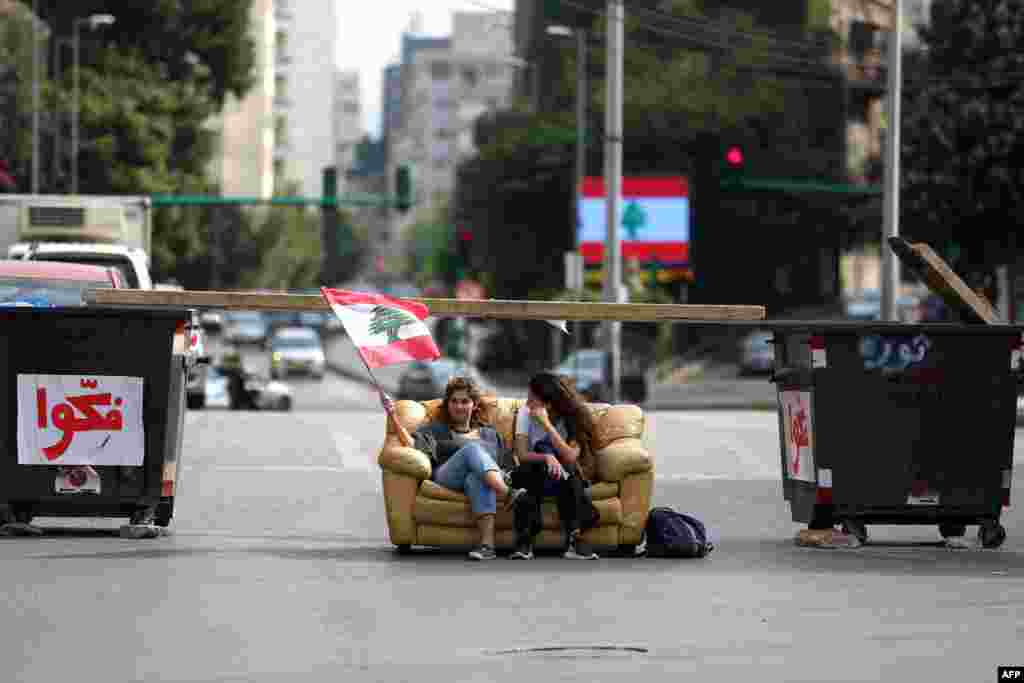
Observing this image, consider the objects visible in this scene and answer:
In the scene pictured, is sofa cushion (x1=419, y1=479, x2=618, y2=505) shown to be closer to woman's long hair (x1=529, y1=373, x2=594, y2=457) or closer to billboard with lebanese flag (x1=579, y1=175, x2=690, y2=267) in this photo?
woman's long hair (x1=529, y1=373, x2=594, y2=457)

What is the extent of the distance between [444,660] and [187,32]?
6881 cm

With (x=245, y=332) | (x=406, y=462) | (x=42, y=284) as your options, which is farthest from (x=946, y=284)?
(x=245, y=332)

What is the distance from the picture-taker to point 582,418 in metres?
14.2

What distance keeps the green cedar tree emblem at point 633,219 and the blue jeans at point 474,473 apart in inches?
2127

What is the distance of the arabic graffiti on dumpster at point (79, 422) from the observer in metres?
14.6

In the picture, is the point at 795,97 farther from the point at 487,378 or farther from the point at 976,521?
the point at 976,521

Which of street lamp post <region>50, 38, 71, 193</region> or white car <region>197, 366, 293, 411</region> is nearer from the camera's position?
white car <region>197, 366, 293, 411</region>

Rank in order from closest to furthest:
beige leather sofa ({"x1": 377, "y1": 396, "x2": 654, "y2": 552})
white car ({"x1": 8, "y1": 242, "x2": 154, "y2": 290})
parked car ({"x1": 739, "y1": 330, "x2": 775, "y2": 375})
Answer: beige leather sofa ({"x1": 377, "y1": 396, "x2": 654, "y2": 552}) → white car ({"x1": 8, "y1": 242, "x2": 154, "y2": 290}) → parked car ({"x1": 739, "y1": 330, "x2": 775, "y2": 375})

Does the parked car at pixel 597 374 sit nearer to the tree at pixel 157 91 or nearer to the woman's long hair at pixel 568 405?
the tree at pixel 157 91

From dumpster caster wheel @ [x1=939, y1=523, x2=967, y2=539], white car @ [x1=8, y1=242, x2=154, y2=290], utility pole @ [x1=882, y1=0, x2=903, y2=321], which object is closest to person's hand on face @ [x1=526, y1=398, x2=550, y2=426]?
dumpster caster wheel @ [x1=939, y1=523, x2=967, y2=539]

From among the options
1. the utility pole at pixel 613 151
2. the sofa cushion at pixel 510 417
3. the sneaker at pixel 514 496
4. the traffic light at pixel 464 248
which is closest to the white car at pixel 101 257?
the sofa cushion at pixel 510 417

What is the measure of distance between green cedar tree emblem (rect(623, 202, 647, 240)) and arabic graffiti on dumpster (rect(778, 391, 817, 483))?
5258cm

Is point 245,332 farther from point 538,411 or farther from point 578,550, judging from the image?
point 578,550

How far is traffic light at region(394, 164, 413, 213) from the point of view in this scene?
57.6 metres
